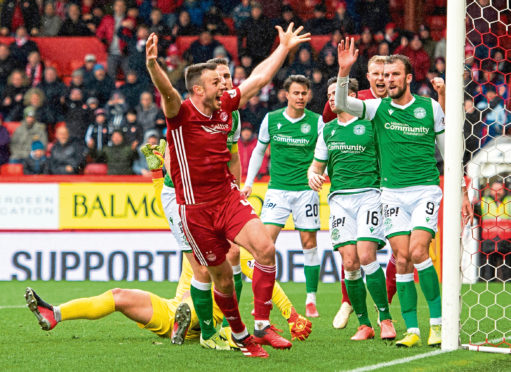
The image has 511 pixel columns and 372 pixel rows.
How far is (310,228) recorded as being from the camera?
10258 millimetres

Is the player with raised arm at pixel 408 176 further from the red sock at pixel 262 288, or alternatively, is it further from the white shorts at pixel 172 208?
the white shorts at pixel 172 208

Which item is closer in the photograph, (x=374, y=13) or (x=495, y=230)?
(x=495, y=230)

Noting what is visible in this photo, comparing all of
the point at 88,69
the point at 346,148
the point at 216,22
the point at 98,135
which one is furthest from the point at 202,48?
the point at 346,148

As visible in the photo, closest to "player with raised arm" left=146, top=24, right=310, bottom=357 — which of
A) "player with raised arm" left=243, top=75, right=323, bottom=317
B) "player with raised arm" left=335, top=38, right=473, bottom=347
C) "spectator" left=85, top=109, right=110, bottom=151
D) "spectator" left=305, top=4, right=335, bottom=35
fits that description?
"player with raised arm" left=335, top=38, right=473, bottom=347

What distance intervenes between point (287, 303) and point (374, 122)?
175 centimetres

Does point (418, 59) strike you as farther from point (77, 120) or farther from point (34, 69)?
point (34, 69)

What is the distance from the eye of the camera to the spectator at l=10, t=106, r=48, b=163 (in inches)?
634

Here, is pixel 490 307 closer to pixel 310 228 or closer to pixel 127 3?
pixel 310 228

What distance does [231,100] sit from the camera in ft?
21.9

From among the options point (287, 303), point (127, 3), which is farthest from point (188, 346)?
point (127, 3)

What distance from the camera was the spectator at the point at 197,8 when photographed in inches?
746

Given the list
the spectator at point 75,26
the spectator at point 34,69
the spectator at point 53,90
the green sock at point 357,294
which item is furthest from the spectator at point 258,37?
the green sock at point 357,294

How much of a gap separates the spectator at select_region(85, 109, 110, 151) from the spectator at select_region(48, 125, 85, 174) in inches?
7.0

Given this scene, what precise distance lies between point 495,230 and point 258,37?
23.0ft
